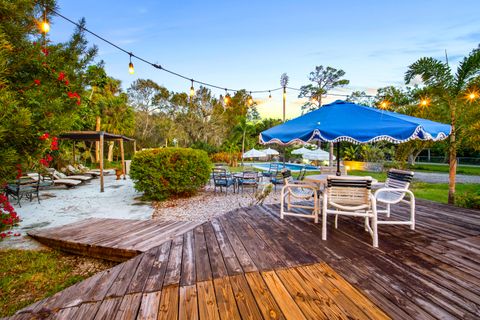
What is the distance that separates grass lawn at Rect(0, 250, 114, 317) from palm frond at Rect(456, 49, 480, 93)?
8.65m

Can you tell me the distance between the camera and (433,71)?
19.7 ft

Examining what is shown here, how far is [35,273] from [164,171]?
4511 mm

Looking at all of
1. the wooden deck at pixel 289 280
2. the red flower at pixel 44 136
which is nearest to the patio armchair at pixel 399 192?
the wooden deck at pixel 289 280

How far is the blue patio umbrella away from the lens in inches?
110

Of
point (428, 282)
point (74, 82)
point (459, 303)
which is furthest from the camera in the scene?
point (74, 82)

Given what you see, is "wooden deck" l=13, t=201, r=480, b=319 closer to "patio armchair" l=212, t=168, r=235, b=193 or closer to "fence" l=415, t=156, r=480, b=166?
"patio armchair" l=212, t=168, r=235, b=193

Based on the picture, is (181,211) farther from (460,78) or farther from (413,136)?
(460,78)

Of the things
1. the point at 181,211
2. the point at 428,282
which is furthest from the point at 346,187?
the point at 181,211

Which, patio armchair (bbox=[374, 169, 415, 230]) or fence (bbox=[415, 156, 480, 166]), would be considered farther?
fence (bbox=[415, 156, 480, 166])

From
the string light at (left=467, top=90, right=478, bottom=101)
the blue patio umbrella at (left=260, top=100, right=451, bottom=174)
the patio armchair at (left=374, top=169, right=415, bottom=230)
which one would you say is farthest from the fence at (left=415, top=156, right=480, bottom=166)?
the blue patio umbrella at (left=260, top=100, right=451, bottom=174)

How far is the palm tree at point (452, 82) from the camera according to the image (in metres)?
5.55

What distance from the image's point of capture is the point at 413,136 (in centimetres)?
276

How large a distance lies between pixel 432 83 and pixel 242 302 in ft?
24.4

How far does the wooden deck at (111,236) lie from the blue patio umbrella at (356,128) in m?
2.42
